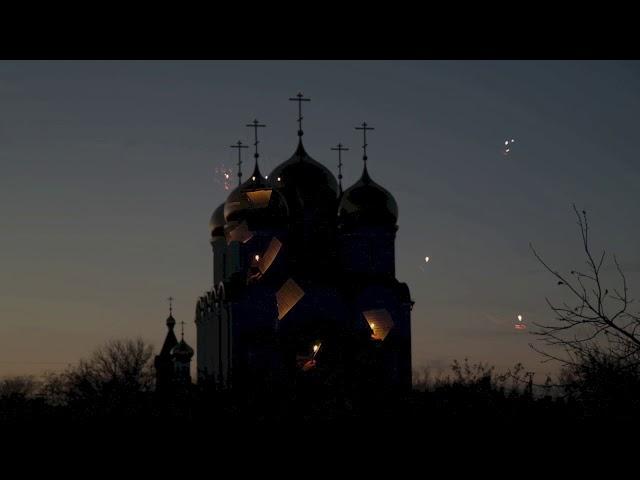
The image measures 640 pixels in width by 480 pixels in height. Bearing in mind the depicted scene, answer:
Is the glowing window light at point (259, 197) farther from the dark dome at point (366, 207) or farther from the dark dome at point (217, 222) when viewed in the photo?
the dark dome at point (217, 222)

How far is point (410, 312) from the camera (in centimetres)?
3469

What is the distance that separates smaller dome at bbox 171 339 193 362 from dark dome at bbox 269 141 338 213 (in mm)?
9270

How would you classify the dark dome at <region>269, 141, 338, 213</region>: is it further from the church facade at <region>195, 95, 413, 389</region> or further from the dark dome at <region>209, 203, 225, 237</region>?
the dark dome at <region>209, 203, 225, 237</region>

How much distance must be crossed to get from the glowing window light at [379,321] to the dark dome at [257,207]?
16.0ft

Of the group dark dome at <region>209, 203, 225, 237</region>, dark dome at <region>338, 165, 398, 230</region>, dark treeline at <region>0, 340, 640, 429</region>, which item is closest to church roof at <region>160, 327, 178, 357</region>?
dark dome at <region>209, 203, 225, 237</region>

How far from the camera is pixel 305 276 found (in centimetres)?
3375

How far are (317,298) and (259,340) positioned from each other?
2.71m

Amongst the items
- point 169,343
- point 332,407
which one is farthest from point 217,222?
point 332,407

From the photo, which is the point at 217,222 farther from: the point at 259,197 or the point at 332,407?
the point at 332,407

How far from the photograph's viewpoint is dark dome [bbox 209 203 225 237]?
36.9m

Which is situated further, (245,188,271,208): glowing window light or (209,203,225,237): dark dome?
(209,203,225,237): dark dome

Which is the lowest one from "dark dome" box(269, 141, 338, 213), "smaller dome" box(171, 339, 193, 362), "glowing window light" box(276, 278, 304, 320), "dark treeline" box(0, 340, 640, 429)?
"dark treeline" box(0, 340, 640, 429)
